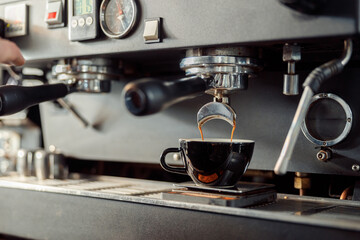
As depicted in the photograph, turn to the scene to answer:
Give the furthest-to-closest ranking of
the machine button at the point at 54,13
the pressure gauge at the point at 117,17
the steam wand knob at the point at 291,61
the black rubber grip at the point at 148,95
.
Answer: the machine button at the point at 54,13
the pressure gauge at the point at 117,17
the steam wand knob at the point at 291,61
the black rubber grip at the point at 148,95

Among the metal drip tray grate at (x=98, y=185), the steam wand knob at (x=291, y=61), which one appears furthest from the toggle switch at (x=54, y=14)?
the steam wand knob at (x=291, y=61)

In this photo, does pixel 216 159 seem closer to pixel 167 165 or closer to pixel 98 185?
pixel 167 165

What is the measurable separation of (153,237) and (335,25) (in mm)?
444

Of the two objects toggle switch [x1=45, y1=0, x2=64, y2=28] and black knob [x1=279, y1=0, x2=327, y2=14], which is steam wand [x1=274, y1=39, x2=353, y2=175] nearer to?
black knob [x1=279, y1=0, x2=327, y2=14]

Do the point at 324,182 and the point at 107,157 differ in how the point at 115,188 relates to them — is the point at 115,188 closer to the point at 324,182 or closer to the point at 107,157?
the point at 107,157

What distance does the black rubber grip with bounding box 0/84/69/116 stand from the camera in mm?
823

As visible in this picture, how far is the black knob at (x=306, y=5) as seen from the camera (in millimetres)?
621

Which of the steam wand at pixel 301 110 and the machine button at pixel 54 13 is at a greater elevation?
the machine button at pixel 54 13

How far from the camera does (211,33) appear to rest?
74 centimetres

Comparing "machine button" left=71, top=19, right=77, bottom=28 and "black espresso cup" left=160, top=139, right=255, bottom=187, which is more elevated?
"machine button" left=71, top=19, right=77, bottom=28

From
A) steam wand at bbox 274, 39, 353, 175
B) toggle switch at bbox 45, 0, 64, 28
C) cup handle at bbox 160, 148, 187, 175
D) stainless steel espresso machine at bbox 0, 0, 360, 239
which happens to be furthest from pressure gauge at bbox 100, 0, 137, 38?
steam wand at bbox 274, 39, 353, 175

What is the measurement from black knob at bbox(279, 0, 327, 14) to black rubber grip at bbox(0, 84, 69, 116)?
503 millimetres

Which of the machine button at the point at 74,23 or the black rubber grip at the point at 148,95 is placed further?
the machine button at the point at 74,23

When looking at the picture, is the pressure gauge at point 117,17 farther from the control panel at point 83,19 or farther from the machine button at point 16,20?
the machine button at point 16,20
